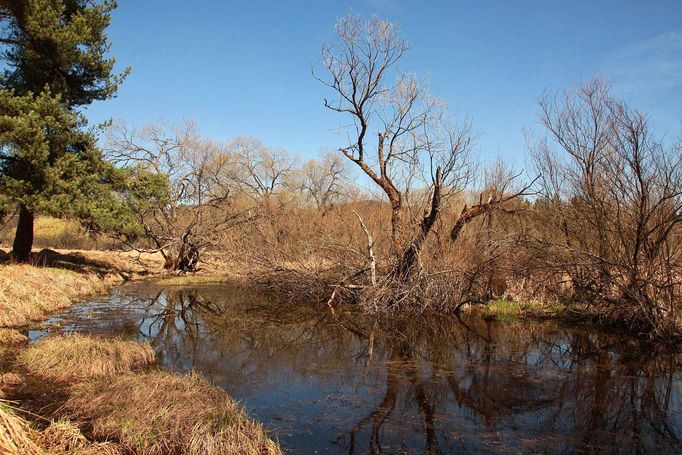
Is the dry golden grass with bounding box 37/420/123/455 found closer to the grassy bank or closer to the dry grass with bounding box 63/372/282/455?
the dry grass with bounding box 63/372/282/455

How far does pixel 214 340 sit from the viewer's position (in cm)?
1162

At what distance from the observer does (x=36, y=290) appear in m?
14.1

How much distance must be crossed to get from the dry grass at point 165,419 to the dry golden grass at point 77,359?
111 centimetres

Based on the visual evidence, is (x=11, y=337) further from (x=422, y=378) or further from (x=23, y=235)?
(x=23, y=235)

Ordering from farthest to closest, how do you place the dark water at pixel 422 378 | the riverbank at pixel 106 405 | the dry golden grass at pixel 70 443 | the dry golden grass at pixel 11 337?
the dry golden grass at pixel 11 337, the dark water at pixel 422 378, the riverbank at pixel 106 405, the dry golden grass at pixel 70 443

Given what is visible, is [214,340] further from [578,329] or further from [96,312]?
[578,329]

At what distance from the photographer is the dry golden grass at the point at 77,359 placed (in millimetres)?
7914

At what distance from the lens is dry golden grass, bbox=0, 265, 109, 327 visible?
11.9m

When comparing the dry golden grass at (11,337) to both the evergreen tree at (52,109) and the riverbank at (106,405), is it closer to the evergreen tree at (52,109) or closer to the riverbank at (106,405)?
the riverbank at (106,405)

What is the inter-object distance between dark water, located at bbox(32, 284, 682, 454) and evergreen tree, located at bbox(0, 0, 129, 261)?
4257mm

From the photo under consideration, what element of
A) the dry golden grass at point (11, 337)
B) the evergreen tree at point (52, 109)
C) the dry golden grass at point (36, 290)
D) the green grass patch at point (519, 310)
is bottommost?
the dry golden grass at point (11, 337)

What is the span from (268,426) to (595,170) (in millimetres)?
11560

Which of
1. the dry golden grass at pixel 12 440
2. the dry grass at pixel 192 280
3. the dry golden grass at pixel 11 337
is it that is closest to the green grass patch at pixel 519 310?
the dry grass at pixel 192 280

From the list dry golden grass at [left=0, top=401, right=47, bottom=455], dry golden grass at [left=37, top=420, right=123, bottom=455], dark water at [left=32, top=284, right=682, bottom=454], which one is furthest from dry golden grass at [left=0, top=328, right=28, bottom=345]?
dry golden grass at [left=0, top=401, right=47, bottom=455]
